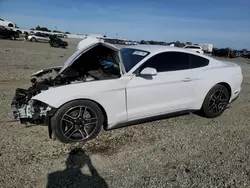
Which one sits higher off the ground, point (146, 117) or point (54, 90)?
point (54, 90)

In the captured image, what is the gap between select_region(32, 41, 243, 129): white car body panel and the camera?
142 inches

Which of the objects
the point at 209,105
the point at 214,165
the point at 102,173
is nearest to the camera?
the point at 102,173

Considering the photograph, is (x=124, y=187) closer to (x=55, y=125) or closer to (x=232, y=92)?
(x=55, y=125)

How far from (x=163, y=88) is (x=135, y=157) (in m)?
1.41

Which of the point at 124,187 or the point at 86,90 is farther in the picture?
the point at 86,90

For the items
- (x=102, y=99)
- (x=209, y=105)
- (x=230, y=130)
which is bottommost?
(x=230, y=130)

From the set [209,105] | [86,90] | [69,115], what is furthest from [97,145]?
[209,105]

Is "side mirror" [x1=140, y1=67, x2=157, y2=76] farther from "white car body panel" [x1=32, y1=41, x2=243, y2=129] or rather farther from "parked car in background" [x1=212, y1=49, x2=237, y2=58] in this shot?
"parked car in background" [x1=212, y1=49, x2=237, y2=58]

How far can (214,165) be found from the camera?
3.34 meters

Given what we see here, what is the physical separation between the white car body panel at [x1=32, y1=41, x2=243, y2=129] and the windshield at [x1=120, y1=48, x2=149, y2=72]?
0.10 metres

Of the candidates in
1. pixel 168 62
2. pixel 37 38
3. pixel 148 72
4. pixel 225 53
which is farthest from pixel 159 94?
pixel 37 38

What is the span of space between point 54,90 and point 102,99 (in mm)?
761

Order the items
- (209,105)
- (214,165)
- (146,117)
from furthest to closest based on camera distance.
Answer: (209,105)
(146,117)
(214,165)

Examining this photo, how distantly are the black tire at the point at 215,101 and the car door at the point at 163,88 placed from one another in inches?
18.9
